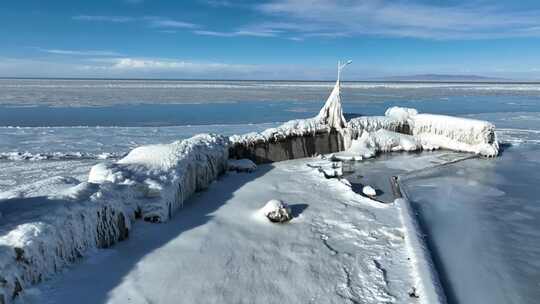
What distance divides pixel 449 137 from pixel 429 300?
1760 centimetres

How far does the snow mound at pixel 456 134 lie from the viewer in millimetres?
20906

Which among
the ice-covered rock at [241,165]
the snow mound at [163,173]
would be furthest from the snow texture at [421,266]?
the ice-covered rock at [241,165]

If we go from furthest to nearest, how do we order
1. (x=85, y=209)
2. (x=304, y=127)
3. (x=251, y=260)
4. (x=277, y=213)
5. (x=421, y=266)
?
(x=304, y=127)
(x=277, y=213)
(x=251, y=260)
(x=421, y=266)
(x=85, y=209)

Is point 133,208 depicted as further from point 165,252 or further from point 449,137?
point 449,137

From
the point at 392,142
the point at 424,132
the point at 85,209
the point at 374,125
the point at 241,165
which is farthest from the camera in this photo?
the point at 424,132

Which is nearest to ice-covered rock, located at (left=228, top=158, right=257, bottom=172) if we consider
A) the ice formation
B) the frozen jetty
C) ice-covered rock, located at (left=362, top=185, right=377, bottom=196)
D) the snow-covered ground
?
the frozen jetty

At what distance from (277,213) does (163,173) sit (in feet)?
11.1

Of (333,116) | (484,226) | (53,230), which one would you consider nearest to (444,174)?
(484,226)

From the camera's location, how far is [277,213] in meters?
10.4

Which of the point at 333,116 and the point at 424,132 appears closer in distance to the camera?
the point at 333,116

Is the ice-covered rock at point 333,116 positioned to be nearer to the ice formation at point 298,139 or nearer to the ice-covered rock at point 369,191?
the ice formation at point 298,139

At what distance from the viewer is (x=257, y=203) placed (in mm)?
11828

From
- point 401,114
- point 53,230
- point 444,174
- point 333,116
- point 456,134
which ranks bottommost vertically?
point 444,174

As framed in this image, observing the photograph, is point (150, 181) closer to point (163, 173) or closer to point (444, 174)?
point (163, 173)
